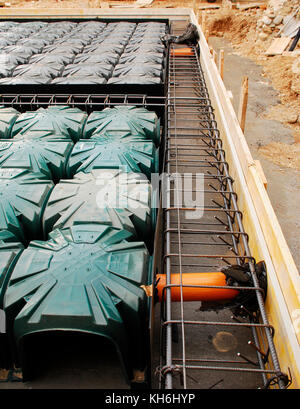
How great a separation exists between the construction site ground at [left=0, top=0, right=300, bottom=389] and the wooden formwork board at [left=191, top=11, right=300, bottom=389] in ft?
6.81

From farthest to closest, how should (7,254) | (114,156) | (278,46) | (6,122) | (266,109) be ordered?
(278,46), (266,109), (6,122), (114,156), (7,254)

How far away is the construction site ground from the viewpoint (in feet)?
30.8

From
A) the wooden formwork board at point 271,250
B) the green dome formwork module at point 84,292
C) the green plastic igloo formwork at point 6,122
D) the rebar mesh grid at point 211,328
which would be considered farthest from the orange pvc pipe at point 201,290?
the green plastic igloo formwork at point 6,122

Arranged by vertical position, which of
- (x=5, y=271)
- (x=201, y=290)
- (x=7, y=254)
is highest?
(x=7, y=254)

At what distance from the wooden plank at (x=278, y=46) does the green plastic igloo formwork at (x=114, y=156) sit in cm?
1795

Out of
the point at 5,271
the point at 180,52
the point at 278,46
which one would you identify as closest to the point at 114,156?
the point at 5,271

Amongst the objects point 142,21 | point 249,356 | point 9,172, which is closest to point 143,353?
point 249,356

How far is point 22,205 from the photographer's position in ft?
17.1

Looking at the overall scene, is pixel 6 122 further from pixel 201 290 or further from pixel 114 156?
pixel 201 290

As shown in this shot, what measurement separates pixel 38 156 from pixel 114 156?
1450mm

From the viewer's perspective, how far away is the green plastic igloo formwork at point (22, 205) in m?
5.06

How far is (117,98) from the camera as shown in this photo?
9750 millimetres
